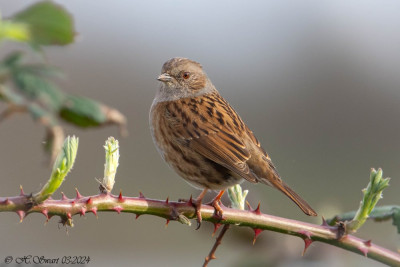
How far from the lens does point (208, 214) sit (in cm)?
239

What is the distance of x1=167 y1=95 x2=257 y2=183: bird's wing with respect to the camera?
12.6 feet

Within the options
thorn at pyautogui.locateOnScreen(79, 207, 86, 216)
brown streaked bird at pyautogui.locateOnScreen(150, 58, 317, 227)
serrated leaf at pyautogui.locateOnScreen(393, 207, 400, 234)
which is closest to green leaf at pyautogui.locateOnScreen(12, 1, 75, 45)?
thorn at pyautogui.locateOnScreen(79, 207, 86, 216)

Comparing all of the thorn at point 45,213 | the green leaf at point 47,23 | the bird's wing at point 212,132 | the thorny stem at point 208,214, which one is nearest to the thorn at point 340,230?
the thorny stem at point 208,214

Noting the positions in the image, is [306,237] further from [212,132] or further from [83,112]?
[212,132]

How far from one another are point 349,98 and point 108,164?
51.5 feet

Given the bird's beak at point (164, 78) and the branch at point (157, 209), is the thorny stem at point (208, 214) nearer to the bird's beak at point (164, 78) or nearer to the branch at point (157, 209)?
the branch at point (157, 209)

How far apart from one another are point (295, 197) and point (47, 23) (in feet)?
7.55

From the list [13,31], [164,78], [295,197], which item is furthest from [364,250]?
[164,78]

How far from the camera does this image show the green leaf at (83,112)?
4.58 ft

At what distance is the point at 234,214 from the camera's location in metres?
2.26

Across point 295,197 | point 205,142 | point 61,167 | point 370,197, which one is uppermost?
point 205,142

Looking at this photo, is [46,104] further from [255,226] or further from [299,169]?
[299,169]

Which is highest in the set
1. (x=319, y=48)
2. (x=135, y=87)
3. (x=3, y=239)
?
(x=319, y=48)

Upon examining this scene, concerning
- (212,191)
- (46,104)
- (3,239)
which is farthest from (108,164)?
A: (3,239)
